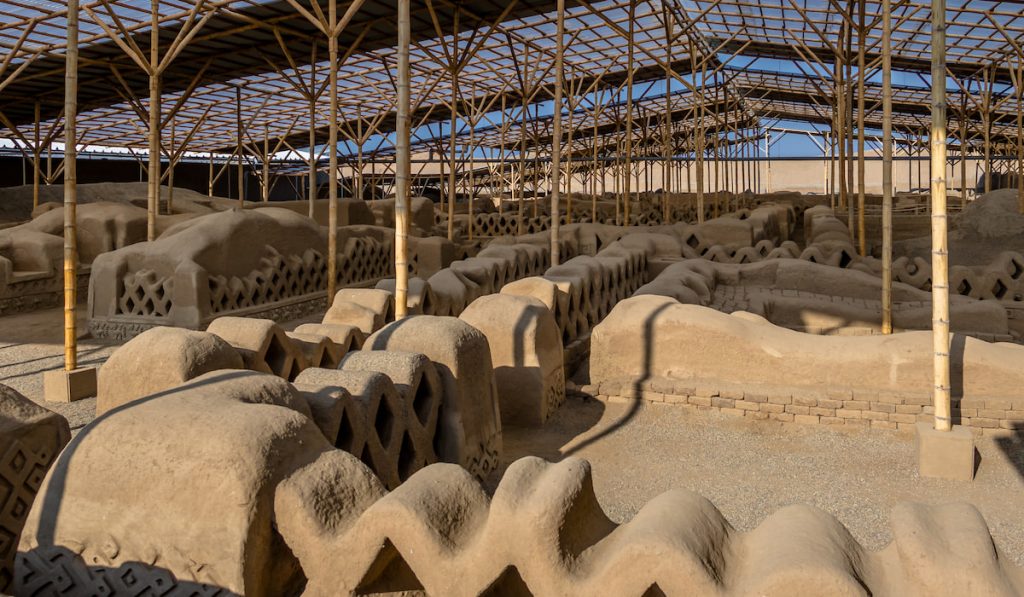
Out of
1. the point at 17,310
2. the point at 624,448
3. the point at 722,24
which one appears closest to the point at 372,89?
the point at 722,24

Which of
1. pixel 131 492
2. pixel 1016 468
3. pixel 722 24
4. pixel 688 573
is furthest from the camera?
pixel 722 24

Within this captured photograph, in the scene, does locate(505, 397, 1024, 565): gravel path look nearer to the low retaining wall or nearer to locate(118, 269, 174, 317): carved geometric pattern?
the low retaining wall

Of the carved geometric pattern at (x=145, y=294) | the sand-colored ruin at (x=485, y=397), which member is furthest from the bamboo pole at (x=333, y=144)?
the carved geometric pattern at (x=145, y=294)

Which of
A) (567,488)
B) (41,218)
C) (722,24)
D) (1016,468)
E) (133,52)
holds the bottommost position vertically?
(1016,468)

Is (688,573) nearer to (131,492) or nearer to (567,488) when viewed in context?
(567,488)

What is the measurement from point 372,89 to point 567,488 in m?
26.8

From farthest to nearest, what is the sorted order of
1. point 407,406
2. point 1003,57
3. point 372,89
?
1. point 372,89
2. point 1003,57
3. point 407,406

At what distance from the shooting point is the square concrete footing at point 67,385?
805 centimetres

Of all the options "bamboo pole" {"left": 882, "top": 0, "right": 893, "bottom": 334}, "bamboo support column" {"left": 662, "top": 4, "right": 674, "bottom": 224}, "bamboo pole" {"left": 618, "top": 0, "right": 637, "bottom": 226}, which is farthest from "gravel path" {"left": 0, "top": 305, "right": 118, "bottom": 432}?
"bamboo support column" {"left": 662, "top": 4, "right": 674, "bottom": 224}

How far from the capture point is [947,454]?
600 cm

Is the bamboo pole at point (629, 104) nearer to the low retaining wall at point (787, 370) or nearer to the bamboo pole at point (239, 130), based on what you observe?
the low retaining wall at point (787, 370)

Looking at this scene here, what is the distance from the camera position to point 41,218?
54.5 ft

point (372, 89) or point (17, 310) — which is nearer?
point (17, 310)

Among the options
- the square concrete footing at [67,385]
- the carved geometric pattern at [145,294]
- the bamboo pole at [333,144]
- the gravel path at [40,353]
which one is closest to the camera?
the gravel path at [40,353]
